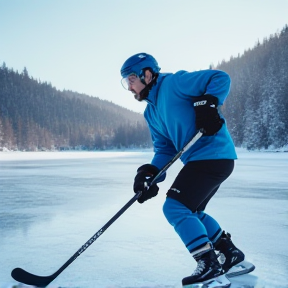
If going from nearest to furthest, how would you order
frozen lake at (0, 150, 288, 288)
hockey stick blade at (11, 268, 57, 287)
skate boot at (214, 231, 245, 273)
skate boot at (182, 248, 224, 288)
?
1. skate boot at (182, 248, 224, 288)
2. hockey stick blade at (11, 268, 57, 287)
3. frozen lake at (0, 150, 288, 288)
4. skate boot at (214, 231, 245, 273)

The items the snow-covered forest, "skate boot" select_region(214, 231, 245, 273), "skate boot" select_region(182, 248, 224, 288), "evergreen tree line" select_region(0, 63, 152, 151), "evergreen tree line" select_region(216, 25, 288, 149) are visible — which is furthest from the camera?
"evergreen tree line" select_region(0, 63, 152, 151)

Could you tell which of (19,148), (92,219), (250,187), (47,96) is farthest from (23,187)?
(47,96)

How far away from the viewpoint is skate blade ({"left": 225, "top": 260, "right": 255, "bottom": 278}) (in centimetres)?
201

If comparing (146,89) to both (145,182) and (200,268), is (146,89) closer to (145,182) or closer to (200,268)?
(145,182)

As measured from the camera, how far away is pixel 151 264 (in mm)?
2166

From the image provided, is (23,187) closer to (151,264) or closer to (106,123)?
(151,264)

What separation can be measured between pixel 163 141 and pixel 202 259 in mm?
863

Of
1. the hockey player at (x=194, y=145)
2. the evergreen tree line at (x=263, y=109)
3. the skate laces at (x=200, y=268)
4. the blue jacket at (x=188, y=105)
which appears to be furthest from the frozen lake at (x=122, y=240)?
the evergreen tree line at (x=263, y=109)

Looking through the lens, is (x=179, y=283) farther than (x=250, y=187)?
No

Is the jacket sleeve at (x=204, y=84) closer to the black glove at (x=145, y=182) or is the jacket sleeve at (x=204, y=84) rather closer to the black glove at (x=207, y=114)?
the black glove at (x=207, y=114)

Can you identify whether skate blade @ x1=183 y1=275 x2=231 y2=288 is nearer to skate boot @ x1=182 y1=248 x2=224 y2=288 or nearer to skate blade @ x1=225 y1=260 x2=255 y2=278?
skate boot @ x1=182 y1=248 x2=224 y2=288

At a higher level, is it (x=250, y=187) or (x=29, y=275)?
(x=29, y=275)

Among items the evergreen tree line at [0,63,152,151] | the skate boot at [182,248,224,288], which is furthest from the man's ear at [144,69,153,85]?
the evergreen tree line at [0,63,152,151]

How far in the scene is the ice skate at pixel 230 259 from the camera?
6.66 ft
